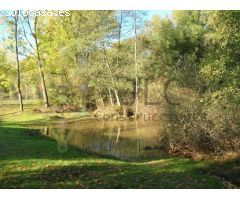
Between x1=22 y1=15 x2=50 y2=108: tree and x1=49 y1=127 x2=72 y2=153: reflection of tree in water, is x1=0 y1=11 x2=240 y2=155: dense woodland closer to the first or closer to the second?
x1=22 y1=15 x2=50 y2=108: tree

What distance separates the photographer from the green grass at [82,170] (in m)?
8.82

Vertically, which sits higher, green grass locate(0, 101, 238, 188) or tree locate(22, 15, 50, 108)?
tree locate(22, 15, 50, 108)

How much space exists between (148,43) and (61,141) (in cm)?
701

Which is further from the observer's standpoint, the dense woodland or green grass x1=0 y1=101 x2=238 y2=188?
the dense woodland

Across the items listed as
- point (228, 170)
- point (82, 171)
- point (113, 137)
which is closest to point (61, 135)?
point (113, 137)

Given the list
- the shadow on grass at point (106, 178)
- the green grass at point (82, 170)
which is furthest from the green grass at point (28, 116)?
the shadow on grass at point (106, 178)

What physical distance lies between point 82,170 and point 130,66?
1003cm

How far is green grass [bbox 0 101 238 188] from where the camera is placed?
347 inches

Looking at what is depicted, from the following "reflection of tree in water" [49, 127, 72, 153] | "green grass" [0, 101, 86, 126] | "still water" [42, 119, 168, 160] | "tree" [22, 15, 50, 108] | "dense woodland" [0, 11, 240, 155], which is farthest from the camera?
"green grass" [0, 101, 86, 126]

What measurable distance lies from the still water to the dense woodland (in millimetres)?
819

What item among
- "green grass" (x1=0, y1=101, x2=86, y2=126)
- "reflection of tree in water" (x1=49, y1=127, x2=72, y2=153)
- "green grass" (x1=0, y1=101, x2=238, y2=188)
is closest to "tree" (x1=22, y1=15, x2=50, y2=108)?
"green grass" (x1=0, y1=101, x2=86, y2=126)

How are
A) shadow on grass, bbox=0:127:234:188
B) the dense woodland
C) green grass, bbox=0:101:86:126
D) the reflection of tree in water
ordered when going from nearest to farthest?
shadow on grass, bbox=0:127:234:188, the dense woodland, the reflection of tree in water, green grass, bbox=0:101:86:126

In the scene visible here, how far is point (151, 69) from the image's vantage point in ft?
62.3
